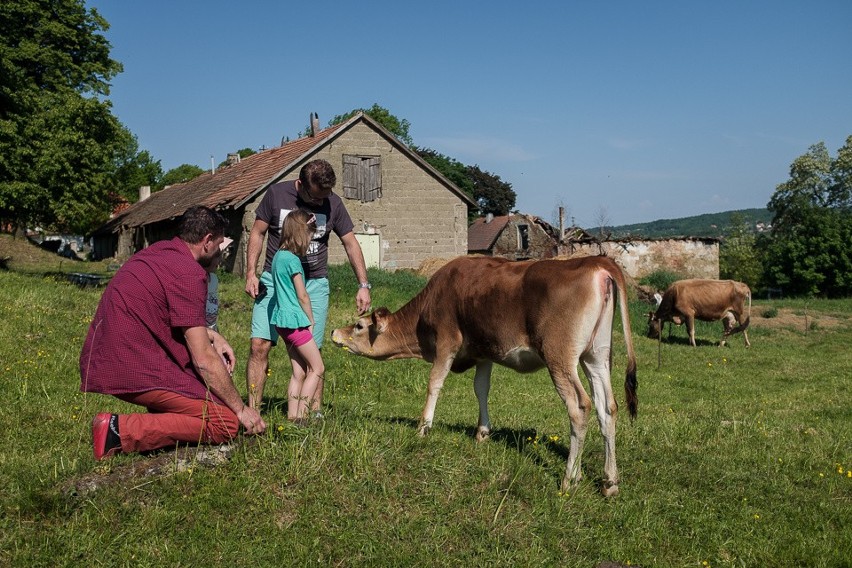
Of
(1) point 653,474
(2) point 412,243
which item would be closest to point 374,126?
(2) point 412,243

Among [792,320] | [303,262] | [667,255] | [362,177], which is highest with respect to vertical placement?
[362,177]

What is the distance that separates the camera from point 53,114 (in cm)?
2762

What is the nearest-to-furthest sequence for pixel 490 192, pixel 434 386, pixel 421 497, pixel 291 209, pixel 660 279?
pixel 421 497, pixel 434 386, pixel 291 209, pixel 660 279, pixel 490 192

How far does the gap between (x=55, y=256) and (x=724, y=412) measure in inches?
1626

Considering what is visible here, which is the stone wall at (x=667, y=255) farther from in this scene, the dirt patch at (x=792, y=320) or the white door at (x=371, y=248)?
the white door at (x=371, y=248)

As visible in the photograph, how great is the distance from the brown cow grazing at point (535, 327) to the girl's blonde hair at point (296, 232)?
1.29 meters

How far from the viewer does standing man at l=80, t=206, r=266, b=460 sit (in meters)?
4.81

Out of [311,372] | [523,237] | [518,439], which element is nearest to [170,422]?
[311,372]

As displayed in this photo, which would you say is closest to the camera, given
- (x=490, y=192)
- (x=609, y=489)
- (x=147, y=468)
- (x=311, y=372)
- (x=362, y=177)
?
(x=147, y=468)

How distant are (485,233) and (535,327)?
52896mm

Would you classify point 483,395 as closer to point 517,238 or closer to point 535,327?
point 535,327

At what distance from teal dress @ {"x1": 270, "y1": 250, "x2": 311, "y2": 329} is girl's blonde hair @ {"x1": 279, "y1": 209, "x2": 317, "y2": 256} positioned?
2.5 inches

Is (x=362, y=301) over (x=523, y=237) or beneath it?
beneath

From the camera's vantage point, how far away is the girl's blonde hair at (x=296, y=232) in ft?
21.1
